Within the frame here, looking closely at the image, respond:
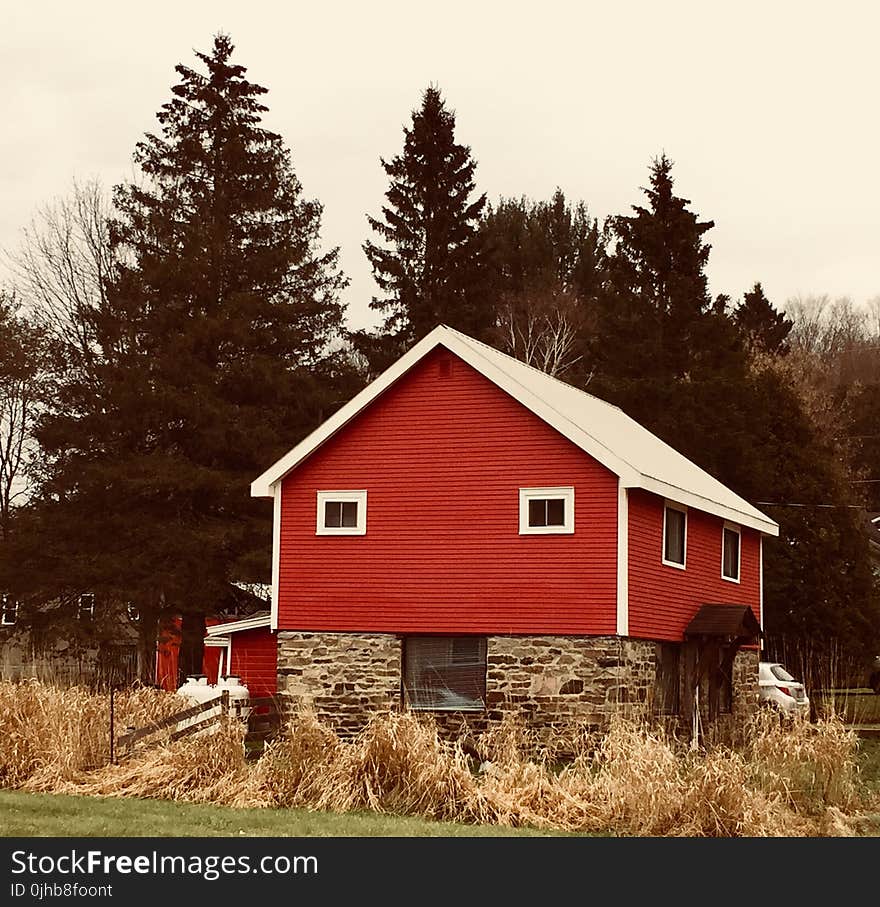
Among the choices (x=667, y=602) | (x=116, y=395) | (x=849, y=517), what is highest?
(x=116, y=395)

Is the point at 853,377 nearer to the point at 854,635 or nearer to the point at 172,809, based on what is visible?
the point at 854,635

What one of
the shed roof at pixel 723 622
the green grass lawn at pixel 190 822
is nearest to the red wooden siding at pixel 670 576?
the shed roof at pixel 723 622

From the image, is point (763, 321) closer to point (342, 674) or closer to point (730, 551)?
point (730, 551)

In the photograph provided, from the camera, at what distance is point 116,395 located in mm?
39594

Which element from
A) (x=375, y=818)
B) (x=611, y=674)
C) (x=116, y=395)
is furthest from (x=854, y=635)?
(x=375, y=818)

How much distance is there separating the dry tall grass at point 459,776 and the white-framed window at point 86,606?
20.1m

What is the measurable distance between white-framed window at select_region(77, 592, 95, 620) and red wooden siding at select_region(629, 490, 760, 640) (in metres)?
17.5

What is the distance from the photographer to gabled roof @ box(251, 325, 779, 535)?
2622 cm

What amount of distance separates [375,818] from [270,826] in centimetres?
118

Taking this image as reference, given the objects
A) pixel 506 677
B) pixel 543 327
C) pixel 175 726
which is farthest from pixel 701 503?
pixel 543 327

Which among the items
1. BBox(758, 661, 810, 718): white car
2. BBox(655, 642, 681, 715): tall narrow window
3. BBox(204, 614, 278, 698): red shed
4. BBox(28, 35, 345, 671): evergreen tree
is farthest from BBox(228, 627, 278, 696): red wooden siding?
BBox(758, 661, 810, 718): white car

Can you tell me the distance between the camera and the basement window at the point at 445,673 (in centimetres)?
2667
